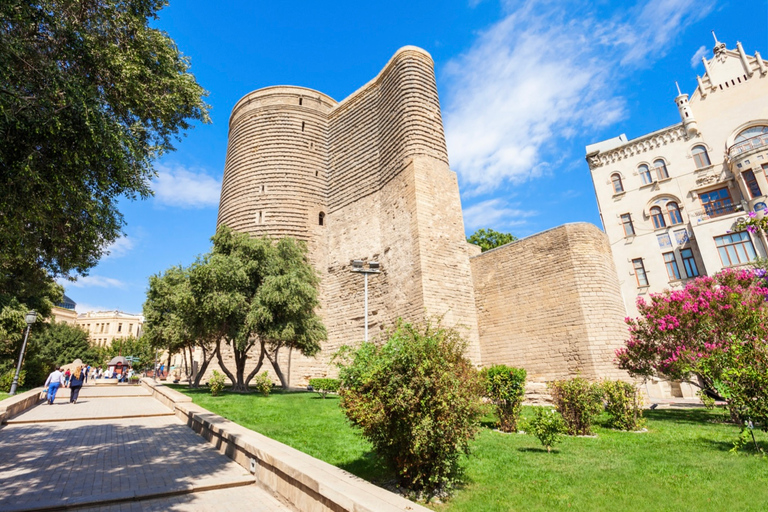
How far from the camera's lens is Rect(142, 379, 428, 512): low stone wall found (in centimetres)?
319

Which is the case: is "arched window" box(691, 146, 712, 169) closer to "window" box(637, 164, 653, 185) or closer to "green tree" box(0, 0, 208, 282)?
"window" box(637, 164, 653, 185)

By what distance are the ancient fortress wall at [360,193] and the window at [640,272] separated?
36.6 ft

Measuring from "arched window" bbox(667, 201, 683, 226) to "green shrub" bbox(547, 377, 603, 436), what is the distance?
777 inches

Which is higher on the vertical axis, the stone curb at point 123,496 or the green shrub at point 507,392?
the green shrub at point 507,392

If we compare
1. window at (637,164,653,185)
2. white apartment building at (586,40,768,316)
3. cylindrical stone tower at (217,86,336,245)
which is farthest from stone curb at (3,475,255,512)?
window at (637,164,653,185)

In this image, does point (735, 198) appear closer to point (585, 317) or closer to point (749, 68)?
point (749, 68)

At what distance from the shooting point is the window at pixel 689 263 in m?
20.8

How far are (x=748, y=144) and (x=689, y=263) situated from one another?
7516mm

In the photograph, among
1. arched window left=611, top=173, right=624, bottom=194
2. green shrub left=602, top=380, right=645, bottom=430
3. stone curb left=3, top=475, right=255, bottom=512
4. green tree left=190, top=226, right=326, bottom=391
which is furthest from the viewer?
arched window left=611, top=173, right=624, bottom=194

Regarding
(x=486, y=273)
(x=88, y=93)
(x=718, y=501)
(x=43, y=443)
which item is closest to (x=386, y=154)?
(x=486, y=273)

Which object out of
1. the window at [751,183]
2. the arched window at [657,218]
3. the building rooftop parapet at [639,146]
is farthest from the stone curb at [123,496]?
the building rooftop parapet at [639,146]

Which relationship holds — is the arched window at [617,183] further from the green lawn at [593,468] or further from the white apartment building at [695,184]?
the green lawn at [593,468]

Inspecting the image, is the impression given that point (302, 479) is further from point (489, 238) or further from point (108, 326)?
point (108, 326)

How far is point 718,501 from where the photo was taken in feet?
13.1
